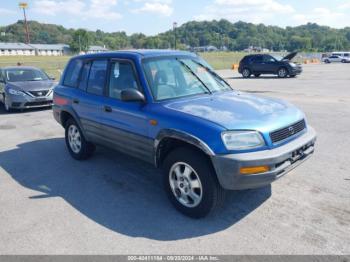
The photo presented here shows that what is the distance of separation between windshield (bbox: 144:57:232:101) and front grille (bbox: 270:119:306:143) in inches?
49.1

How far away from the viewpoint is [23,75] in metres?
12.0

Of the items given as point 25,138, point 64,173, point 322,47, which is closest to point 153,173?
point 64,173

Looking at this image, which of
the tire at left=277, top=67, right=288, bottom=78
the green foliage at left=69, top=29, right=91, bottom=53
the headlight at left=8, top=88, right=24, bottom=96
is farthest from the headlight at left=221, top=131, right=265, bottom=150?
the green foliage at left=69, top=29, right=91, bottom=53

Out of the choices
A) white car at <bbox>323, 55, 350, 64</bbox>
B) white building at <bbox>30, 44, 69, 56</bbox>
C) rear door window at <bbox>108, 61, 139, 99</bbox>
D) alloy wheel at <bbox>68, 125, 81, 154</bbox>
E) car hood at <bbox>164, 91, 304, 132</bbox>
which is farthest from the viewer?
white building at <bbox>30, 44, 69, 56</bbox>

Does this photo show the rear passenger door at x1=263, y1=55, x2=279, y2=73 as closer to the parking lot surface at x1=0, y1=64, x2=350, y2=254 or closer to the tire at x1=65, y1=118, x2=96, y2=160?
the parking lot surface at x1=0, y1=64, x2=350, y2=254

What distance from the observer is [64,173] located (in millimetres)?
5414

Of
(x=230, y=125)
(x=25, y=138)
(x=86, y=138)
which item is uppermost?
(x=230, y=125)

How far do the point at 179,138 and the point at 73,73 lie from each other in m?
3.13

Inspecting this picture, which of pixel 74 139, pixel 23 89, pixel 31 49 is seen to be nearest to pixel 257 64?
pixel 23 89

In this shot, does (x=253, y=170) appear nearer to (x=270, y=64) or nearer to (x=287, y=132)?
(x=287, y=132)

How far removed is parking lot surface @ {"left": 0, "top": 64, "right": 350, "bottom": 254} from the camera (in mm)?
Result: 3287

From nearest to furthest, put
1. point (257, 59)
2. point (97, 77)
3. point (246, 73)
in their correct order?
1. point (97, 77)
2. point (257, 59)
3. point (246, 73)

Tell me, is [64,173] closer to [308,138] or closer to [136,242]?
[136,242]

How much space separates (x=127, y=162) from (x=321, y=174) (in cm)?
312
